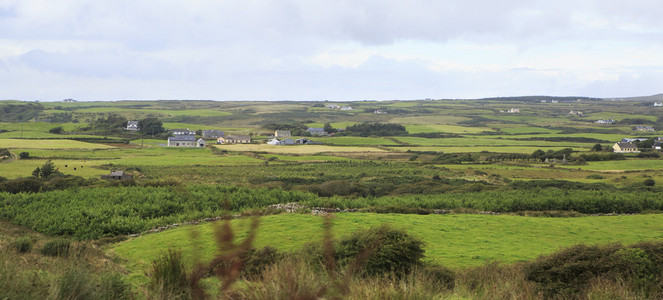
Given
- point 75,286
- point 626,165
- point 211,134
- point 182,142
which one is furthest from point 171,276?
point 211,134

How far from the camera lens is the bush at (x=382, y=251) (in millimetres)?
11289

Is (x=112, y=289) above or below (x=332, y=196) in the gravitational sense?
above

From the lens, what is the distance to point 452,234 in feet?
65.1

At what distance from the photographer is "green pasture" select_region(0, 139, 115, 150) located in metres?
73.1

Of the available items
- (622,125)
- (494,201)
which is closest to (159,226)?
(494,201)

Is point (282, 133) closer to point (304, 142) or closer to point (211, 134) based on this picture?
point (211, 134)

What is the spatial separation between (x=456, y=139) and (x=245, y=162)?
61.8 meters

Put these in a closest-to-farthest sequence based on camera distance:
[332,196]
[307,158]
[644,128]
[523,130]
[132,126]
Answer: [332,196]
[307,158]
[132,126]
[523,130]
[644,128]

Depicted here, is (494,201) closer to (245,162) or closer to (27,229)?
(27,229)

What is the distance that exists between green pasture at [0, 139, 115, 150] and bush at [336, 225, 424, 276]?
72.9 meters

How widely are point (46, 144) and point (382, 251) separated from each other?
81784 millimetres

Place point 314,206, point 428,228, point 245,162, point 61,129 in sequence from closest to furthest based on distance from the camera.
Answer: point 428,228 → point 314,206 → point 245,162 → point 61,129

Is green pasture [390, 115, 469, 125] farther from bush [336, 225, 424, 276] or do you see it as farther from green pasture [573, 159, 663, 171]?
bush [336, 225, 424, 276]

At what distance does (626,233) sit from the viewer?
21125 mm
